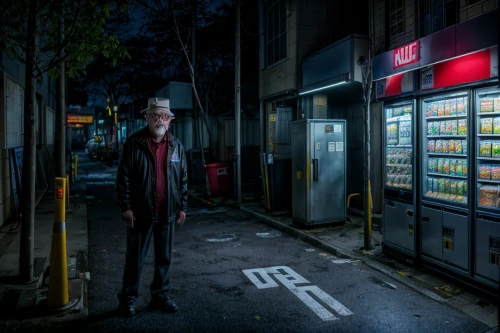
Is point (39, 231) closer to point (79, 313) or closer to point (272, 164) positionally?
point (79, 313)

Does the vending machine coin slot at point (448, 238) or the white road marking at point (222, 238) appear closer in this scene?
the vending machine coin slot at point (448, 238)

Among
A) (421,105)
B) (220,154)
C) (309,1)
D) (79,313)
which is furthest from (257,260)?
(220,154)

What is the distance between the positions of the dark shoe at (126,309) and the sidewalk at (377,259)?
3.71 m

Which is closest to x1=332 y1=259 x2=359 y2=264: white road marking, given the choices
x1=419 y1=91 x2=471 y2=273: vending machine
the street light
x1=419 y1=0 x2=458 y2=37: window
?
the street light

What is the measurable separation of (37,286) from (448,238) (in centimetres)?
552

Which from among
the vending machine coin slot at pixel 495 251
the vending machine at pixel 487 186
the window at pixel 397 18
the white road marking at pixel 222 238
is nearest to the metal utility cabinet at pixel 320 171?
the white road marking at pixel 222 238

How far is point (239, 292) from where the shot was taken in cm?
Answer: 541

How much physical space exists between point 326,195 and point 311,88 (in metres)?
3.15

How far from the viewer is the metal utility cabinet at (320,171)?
8891 millimetres

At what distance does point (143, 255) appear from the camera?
4613mm

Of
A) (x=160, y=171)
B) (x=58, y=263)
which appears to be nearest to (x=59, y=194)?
(x=58, y=263)

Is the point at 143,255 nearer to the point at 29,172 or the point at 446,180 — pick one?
the point at 29,172

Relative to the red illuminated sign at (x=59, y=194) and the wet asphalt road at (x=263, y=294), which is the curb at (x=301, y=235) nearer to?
the wet asphalt road at (x=263, y=294)

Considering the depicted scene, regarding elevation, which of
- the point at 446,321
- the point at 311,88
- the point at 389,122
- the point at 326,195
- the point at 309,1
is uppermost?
the point at 309,1
